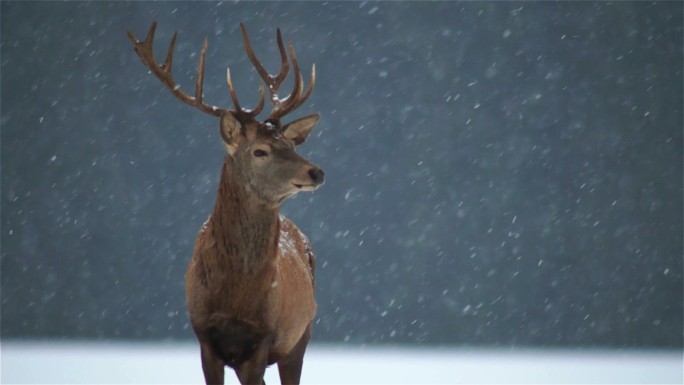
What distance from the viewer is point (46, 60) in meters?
10.5

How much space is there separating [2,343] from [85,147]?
1.82m

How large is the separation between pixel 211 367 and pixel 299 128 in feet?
3.15

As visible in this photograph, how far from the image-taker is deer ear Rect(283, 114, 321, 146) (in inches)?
177

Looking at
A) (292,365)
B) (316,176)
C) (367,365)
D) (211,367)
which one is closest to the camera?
(316,176)

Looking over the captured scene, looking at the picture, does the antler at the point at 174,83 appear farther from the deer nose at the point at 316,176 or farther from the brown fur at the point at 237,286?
the deer nose at the point at 316,176

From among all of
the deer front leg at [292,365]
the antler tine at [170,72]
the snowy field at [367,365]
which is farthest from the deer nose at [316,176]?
the snowy field at [367,365]

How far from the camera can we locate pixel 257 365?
424 cm

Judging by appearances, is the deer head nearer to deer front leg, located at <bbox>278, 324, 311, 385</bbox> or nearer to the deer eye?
the deer eye

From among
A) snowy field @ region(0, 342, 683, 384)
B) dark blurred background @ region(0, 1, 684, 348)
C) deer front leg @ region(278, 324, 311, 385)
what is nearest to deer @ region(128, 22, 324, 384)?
deer front leg @ region(278, 324, 311, 385)

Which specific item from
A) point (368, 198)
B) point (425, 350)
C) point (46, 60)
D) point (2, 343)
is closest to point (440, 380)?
point (425, 350)

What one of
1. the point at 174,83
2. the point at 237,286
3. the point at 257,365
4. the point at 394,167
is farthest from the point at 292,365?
the point at 394,167

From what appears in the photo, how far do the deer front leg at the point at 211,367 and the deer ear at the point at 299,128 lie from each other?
85 cm

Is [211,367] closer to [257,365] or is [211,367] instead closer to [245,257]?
[257,365]

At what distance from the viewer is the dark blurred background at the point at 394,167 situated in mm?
10438
